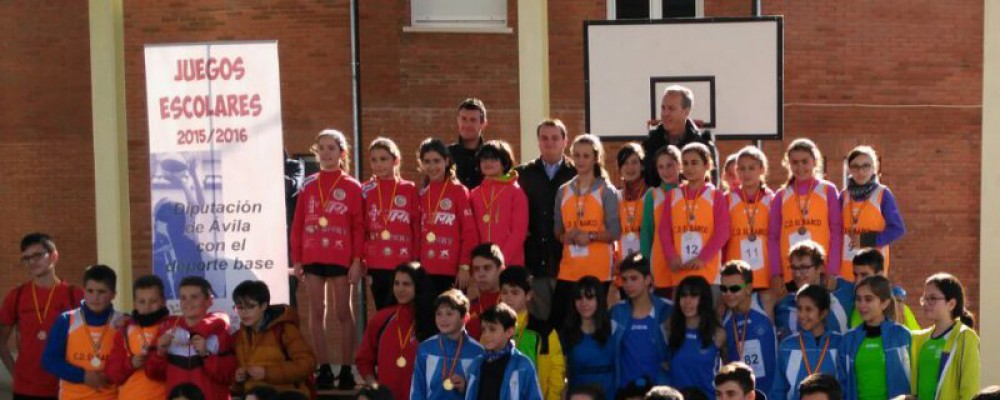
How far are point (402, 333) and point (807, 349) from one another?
283 cm

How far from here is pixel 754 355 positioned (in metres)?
9.69

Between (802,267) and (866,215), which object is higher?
(866,215)

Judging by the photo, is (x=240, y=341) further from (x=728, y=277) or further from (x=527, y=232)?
(x=728, y=277)

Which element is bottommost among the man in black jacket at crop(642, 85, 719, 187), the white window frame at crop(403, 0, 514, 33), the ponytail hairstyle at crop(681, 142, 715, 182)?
the ponytail hairstyle at crop(681, 142, 715, 182)

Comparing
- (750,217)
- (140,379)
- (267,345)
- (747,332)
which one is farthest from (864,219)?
(140,379)

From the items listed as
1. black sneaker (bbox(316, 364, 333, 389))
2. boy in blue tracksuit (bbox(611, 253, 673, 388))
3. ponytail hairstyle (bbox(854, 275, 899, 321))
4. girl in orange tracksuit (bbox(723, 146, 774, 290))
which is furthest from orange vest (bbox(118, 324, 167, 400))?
ponytail hairstyle (bbox(854, 275, 899, 321))

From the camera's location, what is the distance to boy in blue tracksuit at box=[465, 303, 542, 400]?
9000 millimetres

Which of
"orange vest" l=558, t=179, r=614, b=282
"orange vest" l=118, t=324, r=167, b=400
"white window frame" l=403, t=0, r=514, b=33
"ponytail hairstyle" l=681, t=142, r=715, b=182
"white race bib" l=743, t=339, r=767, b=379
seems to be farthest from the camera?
"white window frame" l=403, t=0, r=514, b=33

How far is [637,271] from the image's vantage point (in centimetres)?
959

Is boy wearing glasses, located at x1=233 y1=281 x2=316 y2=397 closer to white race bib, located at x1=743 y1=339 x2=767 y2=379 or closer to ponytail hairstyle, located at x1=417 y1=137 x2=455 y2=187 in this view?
ponytail hairstyle, located at x1=417 y1=137 x2=455 y2=187

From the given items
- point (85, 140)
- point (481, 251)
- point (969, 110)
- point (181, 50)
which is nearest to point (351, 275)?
point (481, 251)

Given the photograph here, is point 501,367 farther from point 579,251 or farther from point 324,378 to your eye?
point 324,378

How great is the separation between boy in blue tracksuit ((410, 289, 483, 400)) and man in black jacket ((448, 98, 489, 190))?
1.95 m

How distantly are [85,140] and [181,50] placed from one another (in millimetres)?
7954
